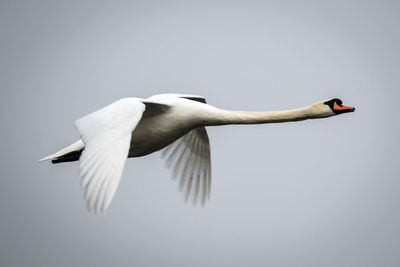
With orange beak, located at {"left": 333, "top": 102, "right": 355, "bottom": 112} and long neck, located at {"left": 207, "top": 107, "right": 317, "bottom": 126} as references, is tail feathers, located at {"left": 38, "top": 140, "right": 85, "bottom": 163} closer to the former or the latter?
long neck, located at {"left": 207, "top": 107, "right": 317, "bottom": 126}

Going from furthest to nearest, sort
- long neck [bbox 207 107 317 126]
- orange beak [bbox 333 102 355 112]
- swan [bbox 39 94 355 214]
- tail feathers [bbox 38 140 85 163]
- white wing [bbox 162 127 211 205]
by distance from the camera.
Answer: white wing [bbox 162 127 211 205] < tail feathers [bbox 38 140 85 163] < long neck [bbox 207 107 317 126] < orange beak [bbox 333 102 355 112] < swan [bbox 39 94 355 214]

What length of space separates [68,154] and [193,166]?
2.15m

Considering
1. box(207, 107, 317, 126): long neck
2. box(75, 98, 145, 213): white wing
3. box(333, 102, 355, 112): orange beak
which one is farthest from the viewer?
box(207, 107, 317, 126): long neck

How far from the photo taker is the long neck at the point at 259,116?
29.7 feet

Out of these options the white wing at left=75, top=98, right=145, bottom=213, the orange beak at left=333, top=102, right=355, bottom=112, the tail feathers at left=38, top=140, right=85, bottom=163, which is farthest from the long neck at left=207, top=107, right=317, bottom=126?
the tail feathers at left=38, top=140, right=85, bottom=163

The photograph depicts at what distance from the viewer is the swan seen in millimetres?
7195

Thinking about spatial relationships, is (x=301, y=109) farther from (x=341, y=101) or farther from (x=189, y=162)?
(x=189, y=162)

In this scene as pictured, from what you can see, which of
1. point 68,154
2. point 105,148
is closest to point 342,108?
point 105,148

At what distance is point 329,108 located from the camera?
899 centimetres

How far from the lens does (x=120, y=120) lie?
8.00 metres

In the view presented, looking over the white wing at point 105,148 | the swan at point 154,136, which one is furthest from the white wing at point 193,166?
the white wing at point 105,148

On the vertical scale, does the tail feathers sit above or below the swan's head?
below

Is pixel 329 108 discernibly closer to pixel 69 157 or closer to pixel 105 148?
pixel 105 148

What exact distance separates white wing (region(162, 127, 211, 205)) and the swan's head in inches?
93.2
